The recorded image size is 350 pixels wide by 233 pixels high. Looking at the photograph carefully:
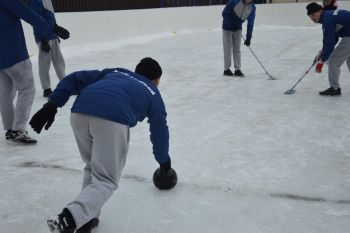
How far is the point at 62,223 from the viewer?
5.88 ft

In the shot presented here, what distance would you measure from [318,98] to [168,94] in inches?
Answer: 70.2

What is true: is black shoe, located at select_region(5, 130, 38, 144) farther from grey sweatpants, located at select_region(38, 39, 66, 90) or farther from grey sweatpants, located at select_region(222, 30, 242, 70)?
grey sweatpants, located at select_region(222, 30, 242, 70)

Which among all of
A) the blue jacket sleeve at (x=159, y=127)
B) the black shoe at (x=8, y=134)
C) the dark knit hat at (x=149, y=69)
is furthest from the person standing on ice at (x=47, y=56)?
the blue jacket sleeve at (x=159, y=127)

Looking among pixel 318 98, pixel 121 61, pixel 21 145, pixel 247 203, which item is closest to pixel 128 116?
pixel 247 203

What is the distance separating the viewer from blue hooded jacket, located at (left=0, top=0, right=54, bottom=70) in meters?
3.31

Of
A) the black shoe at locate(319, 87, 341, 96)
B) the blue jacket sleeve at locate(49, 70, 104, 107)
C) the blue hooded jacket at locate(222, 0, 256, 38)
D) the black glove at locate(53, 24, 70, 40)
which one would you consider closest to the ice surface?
the black shoe at locate(319, 87, 341, 96)

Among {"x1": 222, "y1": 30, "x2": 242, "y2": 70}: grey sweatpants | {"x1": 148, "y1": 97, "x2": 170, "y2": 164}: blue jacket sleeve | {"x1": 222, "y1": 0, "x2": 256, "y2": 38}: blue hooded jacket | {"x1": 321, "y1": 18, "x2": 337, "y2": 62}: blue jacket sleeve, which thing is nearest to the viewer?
{"x1": 148, "y1": 97, "x2": 170, "y2": 164}: blue jacket sleeve

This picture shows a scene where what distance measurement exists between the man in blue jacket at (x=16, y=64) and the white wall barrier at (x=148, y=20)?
5.21m

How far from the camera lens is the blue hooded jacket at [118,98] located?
1.96 meters

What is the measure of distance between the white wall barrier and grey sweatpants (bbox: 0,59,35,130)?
17.1ft

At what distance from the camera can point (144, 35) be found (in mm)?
12797

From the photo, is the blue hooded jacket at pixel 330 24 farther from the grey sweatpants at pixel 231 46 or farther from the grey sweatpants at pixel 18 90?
the grey sweatpants at pixel 18 90

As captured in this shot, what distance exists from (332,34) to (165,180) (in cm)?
309

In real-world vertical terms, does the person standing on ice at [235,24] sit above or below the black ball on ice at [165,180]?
Result: above
